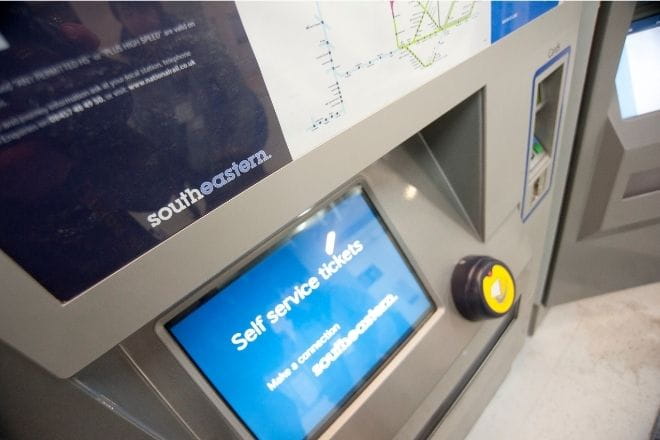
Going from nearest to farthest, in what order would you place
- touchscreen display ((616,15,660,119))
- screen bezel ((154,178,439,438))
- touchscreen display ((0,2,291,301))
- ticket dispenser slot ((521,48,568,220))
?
touchscreen display ((0,2,291,301)) → screen bezel ((154,178,439,438)) → ticket dispenser slot ((521,48,568,220)) → touchscreen display ((616,15,660,119))

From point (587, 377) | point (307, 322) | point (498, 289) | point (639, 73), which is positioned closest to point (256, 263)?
point (307, 322)

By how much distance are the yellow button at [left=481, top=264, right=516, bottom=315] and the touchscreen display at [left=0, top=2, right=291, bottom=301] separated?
2.06ft

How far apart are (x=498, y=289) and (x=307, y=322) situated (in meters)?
0.46

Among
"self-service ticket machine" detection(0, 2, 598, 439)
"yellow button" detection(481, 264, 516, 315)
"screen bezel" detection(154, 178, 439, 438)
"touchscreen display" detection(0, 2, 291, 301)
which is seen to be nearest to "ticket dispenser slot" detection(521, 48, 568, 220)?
"self-service ticket machine" detection(0, 2, 598, 439)

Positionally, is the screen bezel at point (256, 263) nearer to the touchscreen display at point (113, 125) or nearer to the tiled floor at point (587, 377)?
the touchscreen display at point (113, 125)

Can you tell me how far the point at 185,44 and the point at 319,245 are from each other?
1.27 ft

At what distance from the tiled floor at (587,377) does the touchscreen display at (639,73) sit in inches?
36.7

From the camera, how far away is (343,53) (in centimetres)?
41

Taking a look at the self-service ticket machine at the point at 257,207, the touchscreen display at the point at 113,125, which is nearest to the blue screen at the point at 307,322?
the self-service ticket machine at the point at 257,207

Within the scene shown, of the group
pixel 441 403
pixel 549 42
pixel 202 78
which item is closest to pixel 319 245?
pixel 202 78

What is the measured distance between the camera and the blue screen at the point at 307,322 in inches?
21.3

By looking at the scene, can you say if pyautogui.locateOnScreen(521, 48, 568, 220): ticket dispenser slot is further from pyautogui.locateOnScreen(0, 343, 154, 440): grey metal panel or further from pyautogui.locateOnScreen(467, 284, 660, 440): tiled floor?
pyautogui.locateOnScreen(0, 343, 154, 440): grey metal panel

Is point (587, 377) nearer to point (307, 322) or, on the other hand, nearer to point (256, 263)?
point (307, 322)

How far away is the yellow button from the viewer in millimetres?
786
